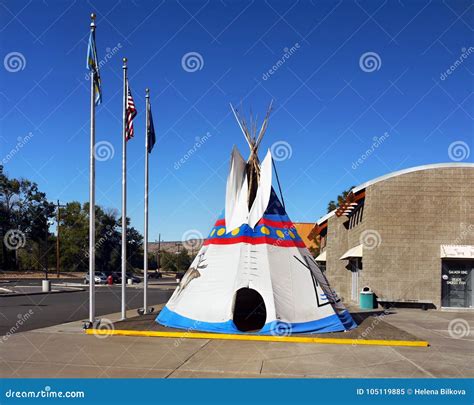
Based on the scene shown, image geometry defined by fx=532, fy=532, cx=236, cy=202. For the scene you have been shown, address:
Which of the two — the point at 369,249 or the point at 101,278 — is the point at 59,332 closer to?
the point at 369,249

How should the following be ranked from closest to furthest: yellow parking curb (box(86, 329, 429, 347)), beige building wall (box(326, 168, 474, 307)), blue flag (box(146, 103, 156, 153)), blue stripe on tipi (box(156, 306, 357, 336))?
yellow parking curb (box(86, 329, 429, 347)) → blue stripe on tipi (box(156, 306, 357, 336)) → blue flag (box(146, 103, 156, 153)) → beige building wall (box(326, 168, 474, 307))

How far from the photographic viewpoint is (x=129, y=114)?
18781 mm

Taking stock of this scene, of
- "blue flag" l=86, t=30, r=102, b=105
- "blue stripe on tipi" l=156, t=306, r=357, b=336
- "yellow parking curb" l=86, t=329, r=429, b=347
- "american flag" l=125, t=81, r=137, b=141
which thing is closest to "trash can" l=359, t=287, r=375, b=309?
"blue stripe on tipi" l=156, t=306, r=357, b=336

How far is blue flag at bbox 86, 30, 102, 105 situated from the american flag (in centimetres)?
203

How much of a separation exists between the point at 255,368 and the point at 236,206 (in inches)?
310

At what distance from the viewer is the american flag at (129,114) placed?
18.7 metres

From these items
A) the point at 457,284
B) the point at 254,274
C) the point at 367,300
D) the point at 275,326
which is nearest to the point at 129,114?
the point at 254,274

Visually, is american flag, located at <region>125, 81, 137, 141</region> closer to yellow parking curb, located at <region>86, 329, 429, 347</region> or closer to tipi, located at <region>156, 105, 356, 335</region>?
tipi, located at <region>156, 105, 356, 335</region>

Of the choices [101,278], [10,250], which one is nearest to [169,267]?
[10,250]

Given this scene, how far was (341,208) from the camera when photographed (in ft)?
99.7

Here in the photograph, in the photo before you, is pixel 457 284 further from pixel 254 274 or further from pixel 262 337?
pixel 262 337

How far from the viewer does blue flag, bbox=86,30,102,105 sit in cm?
1612

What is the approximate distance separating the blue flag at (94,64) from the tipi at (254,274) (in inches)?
188

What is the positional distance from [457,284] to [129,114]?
17725 millimetres
